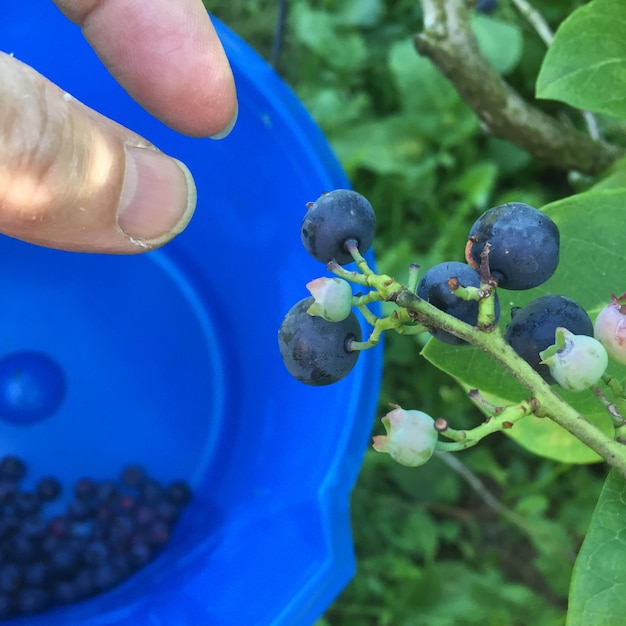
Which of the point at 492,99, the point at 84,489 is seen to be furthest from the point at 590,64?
the point at 84,489

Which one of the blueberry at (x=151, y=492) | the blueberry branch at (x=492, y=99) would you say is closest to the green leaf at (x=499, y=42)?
the blueberry branch at (x=492, y=99)

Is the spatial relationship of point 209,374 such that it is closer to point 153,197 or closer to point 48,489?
point 48,489

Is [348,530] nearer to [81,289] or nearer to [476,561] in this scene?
[476,561]

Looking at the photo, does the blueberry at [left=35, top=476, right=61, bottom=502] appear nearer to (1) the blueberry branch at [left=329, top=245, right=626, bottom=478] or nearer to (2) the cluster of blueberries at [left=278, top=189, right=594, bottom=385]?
(2) the cluster of blueberries at [left=278, top=189, right=594, bottom=385]

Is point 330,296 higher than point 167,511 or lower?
higher

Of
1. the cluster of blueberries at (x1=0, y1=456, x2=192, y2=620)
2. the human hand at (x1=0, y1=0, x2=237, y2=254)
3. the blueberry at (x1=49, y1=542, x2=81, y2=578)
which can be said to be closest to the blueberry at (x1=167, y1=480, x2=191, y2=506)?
the cluster of blueberries at (x1=0, y1=456, x2=192, y2=620)

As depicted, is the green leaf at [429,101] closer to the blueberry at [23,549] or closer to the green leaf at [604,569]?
the green leaf at [604,569]
